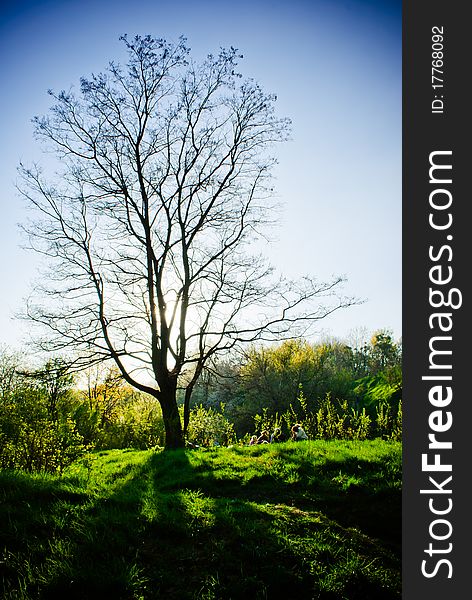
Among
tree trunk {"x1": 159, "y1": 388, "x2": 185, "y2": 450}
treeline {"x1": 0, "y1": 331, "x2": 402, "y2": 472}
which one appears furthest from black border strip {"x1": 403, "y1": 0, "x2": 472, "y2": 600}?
tree trunk {"x1": 159, "y1": 388, "x2": 185, "y2": 450}

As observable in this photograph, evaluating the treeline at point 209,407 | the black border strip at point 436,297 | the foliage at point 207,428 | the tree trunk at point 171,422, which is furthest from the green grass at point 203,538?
the foliage at point 207,428

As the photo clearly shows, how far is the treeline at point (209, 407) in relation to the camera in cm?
668

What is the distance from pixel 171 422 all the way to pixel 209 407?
14.5 feet

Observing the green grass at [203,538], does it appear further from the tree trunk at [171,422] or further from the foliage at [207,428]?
the foliage at [207,428]

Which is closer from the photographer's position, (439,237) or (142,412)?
(439,237)

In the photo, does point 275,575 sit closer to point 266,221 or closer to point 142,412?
point 266,221

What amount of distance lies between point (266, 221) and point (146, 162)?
467 cm

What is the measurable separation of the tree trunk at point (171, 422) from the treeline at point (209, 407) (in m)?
1.38

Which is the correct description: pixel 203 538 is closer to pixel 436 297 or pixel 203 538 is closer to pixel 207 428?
pixel 436 297

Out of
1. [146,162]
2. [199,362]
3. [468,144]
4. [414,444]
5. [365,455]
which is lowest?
[365,455]

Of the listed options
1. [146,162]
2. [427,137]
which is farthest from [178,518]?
[146,162]

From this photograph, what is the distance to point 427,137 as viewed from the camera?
11.4ft

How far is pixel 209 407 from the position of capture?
1512 centimetres

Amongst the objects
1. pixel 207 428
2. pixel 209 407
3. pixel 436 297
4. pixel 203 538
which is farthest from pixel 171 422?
pixel 436 297
